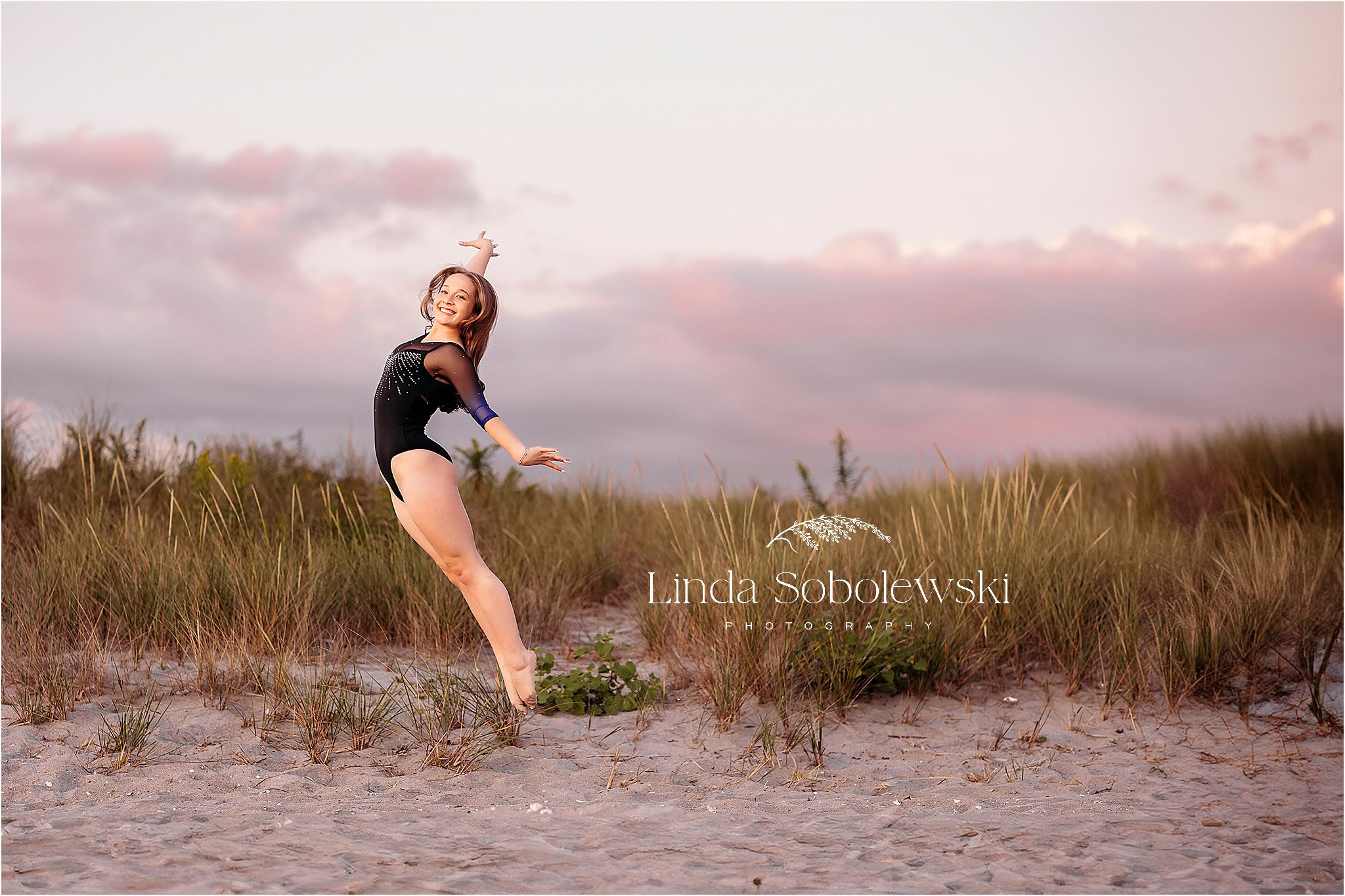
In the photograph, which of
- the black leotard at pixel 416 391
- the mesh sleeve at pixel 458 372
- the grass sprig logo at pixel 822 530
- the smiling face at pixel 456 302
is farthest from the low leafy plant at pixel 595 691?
the smiling face at pixel 456 302

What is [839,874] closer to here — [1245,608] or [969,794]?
[969,794]

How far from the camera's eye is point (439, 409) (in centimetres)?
441

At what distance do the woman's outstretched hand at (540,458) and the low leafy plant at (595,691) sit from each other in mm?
1823

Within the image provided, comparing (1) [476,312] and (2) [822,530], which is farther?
(2) [822,530]

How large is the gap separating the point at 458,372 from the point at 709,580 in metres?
2.51

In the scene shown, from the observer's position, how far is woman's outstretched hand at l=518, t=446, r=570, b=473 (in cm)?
400

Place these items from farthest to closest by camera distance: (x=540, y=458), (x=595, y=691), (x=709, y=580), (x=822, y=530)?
(x=822, y=530) → (x=709, y=580) → (x=595, y=691) → (x=540, y=458)

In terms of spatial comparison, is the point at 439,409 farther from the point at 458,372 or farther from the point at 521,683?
the point at 521,683

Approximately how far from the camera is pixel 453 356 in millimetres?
4297

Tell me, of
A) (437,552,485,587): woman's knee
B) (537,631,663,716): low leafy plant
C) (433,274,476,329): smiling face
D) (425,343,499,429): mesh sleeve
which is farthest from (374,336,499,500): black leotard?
(537,631,663,716): low leafy plant

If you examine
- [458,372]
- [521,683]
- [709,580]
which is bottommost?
[521,683]

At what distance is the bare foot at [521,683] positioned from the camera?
4715mm

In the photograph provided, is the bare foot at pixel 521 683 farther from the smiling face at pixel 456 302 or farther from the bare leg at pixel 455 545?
the smiling face at pixel 456 302

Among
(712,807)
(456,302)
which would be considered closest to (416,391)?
(456,302)
